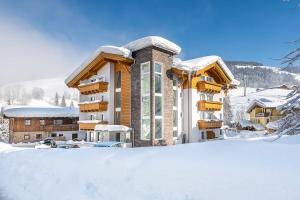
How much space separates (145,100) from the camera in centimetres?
2286

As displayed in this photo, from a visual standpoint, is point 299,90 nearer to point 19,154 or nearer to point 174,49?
point 19,154

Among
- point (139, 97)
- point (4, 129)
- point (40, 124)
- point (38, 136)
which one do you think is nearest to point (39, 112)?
point (40, 124)

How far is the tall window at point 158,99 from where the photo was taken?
74.2 ft

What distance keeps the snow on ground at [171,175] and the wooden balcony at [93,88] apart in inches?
694

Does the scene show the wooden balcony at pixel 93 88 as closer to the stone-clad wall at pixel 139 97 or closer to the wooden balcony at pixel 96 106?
the wooden balcony at pixel 96 106

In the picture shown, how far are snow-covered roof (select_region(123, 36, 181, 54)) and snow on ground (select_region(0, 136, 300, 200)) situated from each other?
14.5 metres

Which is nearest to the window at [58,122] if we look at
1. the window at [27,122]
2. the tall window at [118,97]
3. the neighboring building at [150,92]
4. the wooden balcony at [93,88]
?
the window at [27,122]

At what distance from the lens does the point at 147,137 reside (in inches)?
882

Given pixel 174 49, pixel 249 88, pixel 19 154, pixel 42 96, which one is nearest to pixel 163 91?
pixel 174 49

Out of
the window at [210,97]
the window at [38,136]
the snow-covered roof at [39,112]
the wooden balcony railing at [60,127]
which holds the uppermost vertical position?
the window at [210,97]

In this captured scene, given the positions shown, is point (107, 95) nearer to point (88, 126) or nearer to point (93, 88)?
point (93, 88)

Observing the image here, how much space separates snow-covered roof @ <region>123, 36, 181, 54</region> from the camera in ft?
71.6

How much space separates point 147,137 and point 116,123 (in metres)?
5.09

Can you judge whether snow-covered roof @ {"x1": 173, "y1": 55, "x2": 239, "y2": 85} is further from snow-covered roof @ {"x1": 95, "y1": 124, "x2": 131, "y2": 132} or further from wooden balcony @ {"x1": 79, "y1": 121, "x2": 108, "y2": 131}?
wooden balcony @ {"x1": 79, "y1": 121, "x2": 108, "y2": 131}
